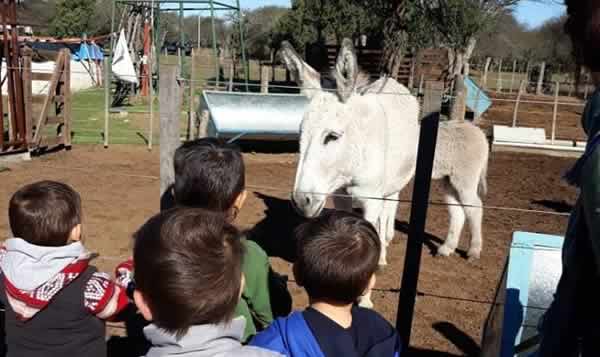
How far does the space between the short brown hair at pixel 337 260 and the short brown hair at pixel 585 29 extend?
0.81 m

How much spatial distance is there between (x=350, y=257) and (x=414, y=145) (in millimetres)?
3456

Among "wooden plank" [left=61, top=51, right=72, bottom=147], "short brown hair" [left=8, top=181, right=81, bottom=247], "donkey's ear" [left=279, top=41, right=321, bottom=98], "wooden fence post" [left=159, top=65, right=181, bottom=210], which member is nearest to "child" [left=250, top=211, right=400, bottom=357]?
"short brown hair" [left=8, top=181, right=81, bottom=247]

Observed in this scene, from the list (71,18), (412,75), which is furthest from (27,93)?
(71,18)

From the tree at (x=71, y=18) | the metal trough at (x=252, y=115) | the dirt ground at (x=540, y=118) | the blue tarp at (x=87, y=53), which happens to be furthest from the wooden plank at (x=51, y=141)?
the tree at (x=71, y=18)

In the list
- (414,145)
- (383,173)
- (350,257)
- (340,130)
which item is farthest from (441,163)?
(350,257)

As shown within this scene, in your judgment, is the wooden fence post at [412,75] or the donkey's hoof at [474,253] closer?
the donkey's hoof at [474,253]

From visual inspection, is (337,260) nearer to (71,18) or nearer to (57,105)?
(57,105)

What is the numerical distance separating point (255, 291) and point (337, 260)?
42cm

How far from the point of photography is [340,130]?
146 inches

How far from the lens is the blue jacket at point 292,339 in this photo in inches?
61.5

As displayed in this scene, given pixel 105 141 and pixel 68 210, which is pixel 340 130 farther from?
pixel 105 141

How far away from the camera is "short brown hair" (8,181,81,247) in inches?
75.2

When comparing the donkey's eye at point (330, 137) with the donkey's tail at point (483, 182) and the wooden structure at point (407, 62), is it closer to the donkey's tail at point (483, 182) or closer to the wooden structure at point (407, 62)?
the donkey's tail at point (483, 182)

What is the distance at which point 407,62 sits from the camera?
20.8 metres
